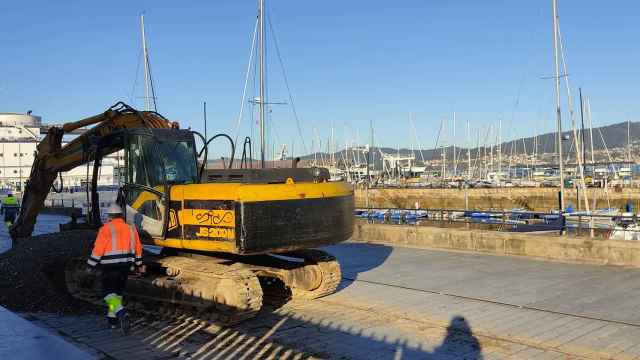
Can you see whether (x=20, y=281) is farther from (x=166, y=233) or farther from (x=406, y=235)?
(x=406, y=235)

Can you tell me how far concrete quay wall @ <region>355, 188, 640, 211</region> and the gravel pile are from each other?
40992mm

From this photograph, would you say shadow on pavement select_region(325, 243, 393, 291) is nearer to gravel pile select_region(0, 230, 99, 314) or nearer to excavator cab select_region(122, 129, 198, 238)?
excavator cab select_region(122, 129, 198, 238)

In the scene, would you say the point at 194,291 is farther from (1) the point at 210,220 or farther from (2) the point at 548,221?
(2) the point at 548,221

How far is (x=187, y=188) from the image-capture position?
9055 mm

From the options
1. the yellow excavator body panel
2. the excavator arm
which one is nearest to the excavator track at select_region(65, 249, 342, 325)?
the yellow excavator body panel

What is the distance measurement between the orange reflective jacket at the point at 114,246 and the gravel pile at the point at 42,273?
2264 millimetres

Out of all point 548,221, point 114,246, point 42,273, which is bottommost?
point 548,221

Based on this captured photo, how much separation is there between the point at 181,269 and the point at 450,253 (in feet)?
27.7

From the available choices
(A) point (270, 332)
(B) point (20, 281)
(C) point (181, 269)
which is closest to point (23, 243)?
(B) point (20, 281)

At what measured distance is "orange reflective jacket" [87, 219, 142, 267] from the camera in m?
8.29

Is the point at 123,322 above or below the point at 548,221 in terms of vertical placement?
above

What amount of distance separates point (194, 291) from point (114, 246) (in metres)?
1.43

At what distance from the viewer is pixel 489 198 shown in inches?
2362

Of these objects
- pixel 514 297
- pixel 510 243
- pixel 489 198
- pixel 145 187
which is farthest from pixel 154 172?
pixel 489 198
